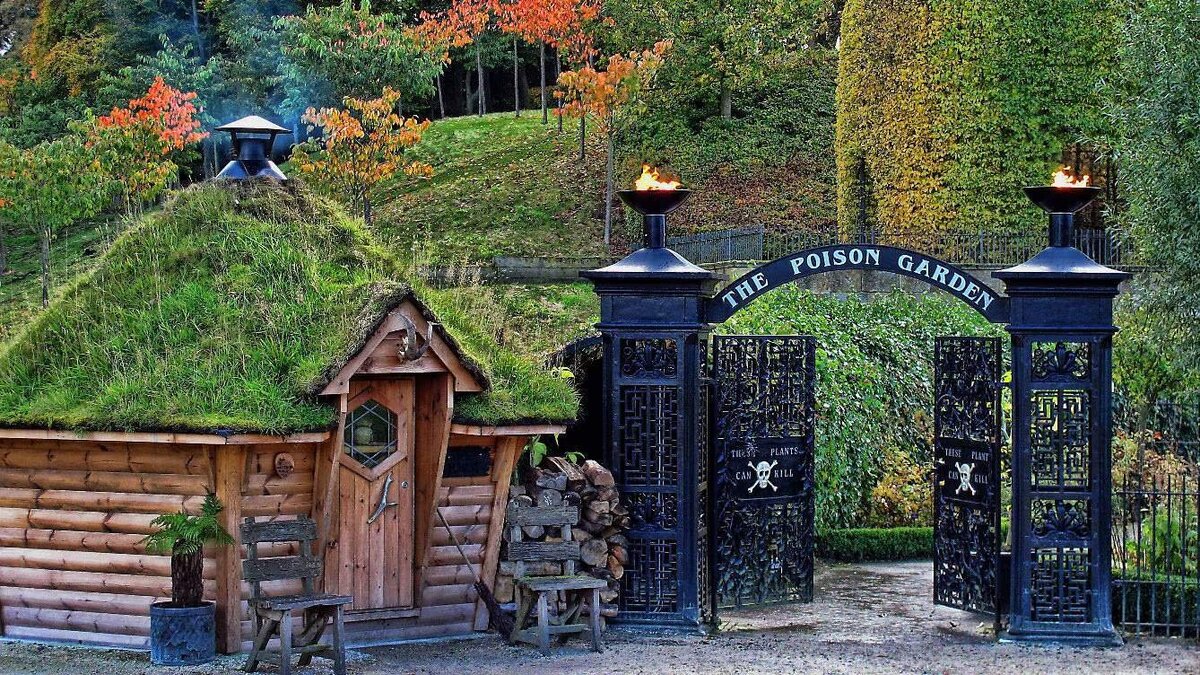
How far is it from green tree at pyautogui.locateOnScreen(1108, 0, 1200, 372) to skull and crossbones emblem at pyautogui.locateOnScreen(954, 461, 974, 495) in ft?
16.9

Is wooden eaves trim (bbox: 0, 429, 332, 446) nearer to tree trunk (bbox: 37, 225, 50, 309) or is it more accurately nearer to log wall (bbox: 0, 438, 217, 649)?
log wall (bbox: 0, 438, 217, 649)

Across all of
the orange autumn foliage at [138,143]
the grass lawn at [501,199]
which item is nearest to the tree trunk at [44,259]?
the orange autumn foliage at [138,143]

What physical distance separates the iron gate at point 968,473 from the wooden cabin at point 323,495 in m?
3.67

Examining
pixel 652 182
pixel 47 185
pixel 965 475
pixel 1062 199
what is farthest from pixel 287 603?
pixel 47 185

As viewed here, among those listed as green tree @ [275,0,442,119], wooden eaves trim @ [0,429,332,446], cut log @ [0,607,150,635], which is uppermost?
green tree @ [275,0,442,119]

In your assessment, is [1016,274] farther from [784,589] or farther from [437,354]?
[437,354]

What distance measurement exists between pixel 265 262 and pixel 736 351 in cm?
421

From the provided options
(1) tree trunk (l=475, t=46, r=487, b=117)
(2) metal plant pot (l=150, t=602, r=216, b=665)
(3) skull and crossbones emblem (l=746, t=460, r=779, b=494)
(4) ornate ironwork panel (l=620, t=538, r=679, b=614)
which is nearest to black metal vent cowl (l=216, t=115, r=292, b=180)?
(2) metal plant pot (l=150, t=602, r=216, b=665)

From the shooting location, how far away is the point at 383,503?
1259cm

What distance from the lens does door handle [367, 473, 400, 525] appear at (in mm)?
12594

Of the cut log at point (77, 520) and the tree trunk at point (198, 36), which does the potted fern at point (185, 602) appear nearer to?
the cut log at point (77, 520)

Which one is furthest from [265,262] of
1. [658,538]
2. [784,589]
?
[784,589]

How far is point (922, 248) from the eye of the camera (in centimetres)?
2609

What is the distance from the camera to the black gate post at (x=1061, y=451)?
12.8 metres
